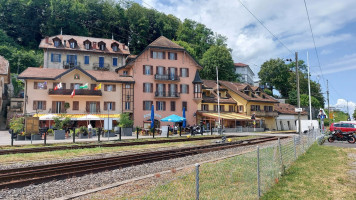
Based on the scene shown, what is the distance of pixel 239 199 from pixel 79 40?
56128mm

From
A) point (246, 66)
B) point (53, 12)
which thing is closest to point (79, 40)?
point (53, 12)

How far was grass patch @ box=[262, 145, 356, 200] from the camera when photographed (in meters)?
7.29

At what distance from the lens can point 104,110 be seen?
43.1m

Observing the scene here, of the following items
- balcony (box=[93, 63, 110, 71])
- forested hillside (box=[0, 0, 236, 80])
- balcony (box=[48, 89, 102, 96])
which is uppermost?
Result: forested hillside (box=[0, 0, 236, 80])

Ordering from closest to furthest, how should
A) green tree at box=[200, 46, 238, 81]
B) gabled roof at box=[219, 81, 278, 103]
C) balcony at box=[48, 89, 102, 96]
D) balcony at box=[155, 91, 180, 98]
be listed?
balcony at box=[48, 89, 102, 96] → balcony at box=[155, 91, 180, 98] → gabled roof at box=[219, 81, 278, 103] → green tree at box=[200, 46, 238, 81]

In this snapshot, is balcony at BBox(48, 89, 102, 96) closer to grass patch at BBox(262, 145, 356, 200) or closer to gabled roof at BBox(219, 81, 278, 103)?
gabled roof at BBox(219, 81, 278, 103)

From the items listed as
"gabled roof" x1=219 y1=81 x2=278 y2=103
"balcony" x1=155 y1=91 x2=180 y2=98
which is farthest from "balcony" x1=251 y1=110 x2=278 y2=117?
"balcony" x1=155 y1=91 x2=180 y2=98

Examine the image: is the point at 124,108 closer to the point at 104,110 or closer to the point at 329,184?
the point at 104,110

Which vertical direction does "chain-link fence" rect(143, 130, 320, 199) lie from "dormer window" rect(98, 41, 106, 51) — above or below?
below

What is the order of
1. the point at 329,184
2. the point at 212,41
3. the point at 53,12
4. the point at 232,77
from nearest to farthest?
the point at 329,184 < the point at 53,12 < the point at 232,77 < the point at 212,41

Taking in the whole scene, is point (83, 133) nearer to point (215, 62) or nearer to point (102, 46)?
point (102, 46)

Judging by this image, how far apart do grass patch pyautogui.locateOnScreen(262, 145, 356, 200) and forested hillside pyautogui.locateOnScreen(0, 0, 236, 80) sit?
199 ft

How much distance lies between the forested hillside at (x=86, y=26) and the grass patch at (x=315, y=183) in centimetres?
6061

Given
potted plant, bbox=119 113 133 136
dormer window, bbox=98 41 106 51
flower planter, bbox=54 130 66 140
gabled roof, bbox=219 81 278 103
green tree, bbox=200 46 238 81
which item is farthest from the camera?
green tree, bbox=200 46 238 81
